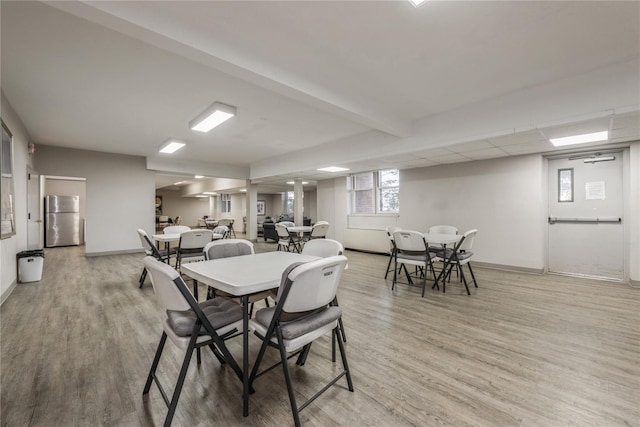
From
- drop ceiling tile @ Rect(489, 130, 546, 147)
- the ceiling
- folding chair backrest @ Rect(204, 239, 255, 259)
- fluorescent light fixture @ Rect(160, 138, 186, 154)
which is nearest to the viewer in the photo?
the ceiling

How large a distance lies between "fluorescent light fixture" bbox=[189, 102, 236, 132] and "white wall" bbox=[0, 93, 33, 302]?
7.15 ft

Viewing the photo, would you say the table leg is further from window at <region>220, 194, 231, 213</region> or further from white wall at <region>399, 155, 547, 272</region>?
window at <region>220, 194, 231, 213</region>

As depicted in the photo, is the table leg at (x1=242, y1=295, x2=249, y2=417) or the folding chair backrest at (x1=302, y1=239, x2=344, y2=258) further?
the folding chair backrest at (x1=302, y1=239, x2=344, y2=258)

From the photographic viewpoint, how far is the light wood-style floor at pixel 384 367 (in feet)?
4.91

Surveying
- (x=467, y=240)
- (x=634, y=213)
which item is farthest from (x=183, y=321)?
(x=634, y=213)

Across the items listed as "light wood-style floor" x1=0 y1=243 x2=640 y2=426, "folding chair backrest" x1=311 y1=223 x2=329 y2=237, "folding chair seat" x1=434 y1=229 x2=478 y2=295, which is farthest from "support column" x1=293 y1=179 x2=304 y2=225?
"light wood-style floor" x1=0 y1=243 x2=640 y2=426

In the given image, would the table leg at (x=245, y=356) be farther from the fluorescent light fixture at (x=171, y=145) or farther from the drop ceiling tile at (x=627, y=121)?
the fluorescent light fixture at (x=171, y=145)

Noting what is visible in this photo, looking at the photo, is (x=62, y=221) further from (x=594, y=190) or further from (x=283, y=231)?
(x=594, y=190)

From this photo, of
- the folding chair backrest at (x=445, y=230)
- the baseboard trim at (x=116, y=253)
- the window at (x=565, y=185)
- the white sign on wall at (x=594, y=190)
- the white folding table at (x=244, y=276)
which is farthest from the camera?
the baseboard trim at (x=116, y=253)

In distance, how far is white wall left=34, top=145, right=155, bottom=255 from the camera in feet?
20.2

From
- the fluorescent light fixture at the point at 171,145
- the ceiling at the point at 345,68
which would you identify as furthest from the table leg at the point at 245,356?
the fluorescent light fixture at the point at 171,145

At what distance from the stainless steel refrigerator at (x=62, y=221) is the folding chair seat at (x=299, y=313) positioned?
9.93 m

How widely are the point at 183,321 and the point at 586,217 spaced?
6.07m

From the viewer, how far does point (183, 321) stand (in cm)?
145
